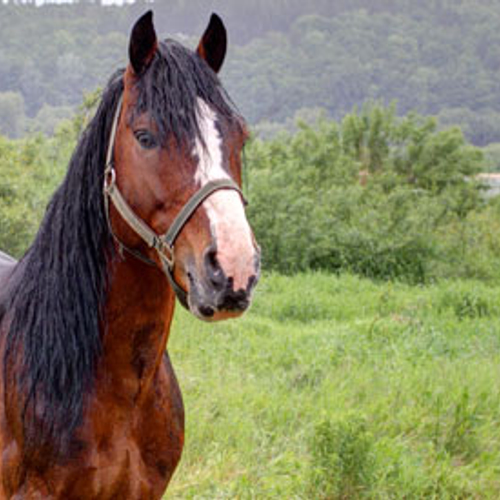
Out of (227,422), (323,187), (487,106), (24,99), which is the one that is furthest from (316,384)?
(487,106)

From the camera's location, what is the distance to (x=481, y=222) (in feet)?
36.9

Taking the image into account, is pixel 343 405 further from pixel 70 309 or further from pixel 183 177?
pixel 183 177

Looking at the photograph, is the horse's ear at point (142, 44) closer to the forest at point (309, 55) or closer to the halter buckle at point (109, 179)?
the halter buckle at point (109, 179)

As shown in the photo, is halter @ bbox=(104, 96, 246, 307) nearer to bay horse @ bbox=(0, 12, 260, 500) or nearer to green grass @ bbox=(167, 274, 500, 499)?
bay horse @ bbox=(0, 12, 260, 500)

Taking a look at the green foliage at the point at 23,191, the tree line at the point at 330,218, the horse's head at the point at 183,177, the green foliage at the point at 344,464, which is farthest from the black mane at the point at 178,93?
the green foliage at the point at 23,191

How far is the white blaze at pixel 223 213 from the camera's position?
130 cm

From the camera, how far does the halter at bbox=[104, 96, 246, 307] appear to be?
140 centimetres

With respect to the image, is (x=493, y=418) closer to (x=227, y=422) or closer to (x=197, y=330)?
(x=227, y=422)

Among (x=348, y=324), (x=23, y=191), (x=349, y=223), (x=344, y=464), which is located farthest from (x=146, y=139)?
(x=349, y=223)

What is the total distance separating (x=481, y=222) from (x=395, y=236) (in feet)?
10.8

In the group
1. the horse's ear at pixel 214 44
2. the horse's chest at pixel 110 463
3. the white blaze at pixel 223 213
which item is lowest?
the horse's chest at pixel 110 463

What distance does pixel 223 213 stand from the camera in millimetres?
1358

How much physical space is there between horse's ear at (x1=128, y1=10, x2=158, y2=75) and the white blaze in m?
0.18

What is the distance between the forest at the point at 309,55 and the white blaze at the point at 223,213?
949 inches
